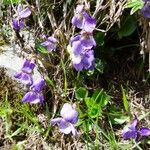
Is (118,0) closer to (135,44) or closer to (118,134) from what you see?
(135,44)

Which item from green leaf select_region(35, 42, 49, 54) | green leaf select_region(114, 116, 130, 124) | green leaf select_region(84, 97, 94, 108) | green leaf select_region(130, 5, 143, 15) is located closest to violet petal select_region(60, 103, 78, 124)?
green leaf select_region(84, 97, 94, 108)

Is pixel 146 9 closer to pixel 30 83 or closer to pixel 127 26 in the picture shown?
pixel 127 26

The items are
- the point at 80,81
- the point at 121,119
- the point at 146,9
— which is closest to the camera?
the point at 146,9

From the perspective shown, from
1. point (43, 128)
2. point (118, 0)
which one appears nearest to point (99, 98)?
point (43, 128)

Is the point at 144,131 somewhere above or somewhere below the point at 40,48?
below

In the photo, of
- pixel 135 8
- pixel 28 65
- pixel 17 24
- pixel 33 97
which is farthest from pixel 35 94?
pixel 135 8

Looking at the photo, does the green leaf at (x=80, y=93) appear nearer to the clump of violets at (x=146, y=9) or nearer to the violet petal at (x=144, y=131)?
the violet petal at (x=144, y=131)
